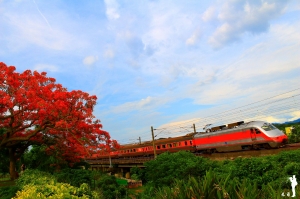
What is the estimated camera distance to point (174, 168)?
508 inches

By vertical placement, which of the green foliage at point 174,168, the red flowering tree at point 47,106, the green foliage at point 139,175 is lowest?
the green foliage at point 139,175

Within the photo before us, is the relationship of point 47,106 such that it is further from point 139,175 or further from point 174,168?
point 139,175

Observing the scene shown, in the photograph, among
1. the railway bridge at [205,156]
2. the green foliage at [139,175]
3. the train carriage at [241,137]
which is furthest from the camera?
the train carriage at [241,137]

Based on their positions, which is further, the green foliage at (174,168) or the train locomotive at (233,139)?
the train locomotive at (233,139)

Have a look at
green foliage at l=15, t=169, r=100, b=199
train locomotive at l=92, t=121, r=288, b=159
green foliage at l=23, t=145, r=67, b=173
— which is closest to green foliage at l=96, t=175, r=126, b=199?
train locomotive at l=92, t=121, r=288, b=159

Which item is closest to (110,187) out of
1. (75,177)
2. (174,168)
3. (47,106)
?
(75,177)

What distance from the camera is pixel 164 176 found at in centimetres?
1331

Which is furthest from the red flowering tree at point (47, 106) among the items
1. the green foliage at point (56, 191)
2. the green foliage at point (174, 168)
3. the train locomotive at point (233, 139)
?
the green foliage at point (56, 191)

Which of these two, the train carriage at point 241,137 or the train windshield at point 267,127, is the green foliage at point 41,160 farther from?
the train windshield at point 267,127

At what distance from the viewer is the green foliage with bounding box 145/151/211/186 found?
479 inches

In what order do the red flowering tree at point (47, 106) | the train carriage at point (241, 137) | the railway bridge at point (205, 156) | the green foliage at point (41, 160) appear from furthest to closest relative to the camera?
the train carriage at point (241, 137) → the railway bridge at point (205, 156) → the green foliage at point (41, 160) → the red flowering tree at point (47, 106)

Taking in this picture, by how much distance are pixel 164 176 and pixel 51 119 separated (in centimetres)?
642

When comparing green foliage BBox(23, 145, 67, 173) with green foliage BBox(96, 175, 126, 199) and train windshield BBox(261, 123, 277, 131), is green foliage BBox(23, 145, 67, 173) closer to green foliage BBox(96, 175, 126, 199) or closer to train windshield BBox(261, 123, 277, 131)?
green foliage BBox(96, 175, 126, 199)

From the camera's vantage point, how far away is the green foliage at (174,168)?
1216 centimetres
